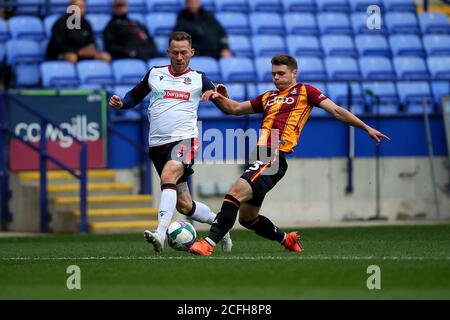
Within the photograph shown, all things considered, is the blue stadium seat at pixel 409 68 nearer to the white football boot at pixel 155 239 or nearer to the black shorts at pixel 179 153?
the black shorts at pixel 179 153

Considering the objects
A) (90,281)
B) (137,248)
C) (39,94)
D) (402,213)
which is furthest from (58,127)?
(90,281)

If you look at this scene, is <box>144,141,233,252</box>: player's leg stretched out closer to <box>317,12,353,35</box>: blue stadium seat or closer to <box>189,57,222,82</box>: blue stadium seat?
<box>189,57,222,82</box>: blue stadium seat

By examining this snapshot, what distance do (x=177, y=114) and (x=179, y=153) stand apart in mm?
439

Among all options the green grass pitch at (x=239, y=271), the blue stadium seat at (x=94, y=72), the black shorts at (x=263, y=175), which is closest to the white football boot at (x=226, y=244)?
the green grass pitch at (x=239, y=271)

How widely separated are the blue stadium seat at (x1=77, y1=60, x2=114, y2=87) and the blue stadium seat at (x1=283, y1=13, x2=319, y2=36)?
3.99 metres

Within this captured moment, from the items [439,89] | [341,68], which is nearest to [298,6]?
[341,68]

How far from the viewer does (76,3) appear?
20.1 m

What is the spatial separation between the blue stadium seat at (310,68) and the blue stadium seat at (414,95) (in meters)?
1.42

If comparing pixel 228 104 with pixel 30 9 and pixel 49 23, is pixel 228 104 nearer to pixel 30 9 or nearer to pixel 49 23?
pixel 49 23

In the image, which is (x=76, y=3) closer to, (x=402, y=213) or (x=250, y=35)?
(x=250, y=35)

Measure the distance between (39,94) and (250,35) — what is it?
16.3 ft

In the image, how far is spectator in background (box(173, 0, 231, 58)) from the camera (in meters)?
21.0

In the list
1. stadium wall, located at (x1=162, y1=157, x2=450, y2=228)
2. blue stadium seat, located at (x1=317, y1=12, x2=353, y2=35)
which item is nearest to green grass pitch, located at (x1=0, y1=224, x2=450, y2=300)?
stadium wall, located at (x1=162, y1=157, x2=450, y2=228)

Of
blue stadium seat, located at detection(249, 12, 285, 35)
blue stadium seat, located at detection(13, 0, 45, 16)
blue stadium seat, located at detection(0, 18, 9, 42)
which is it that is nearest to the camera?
blue stadium seat, located at detection(0, 18, 9, 42)
